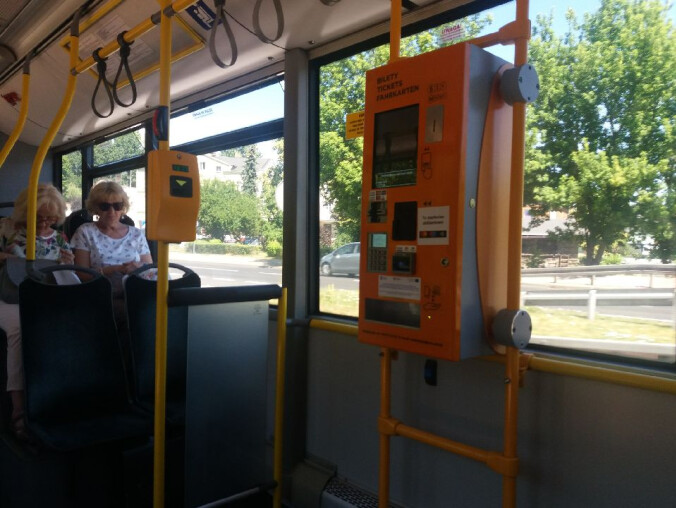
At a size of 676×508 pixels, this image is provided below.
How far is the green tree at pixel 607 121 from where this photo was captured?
5.79 feet

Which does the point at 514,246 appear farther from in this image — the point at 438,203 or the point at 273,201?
the point at 273,201

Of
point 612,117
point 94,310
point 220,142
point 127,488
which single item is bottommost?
point 127,488

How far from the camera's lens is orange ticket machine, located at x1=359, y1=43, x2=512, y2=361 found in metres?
1.74

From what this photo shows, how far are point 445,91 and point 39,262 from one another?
2.24 m

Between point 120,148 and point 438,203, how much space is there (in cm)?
404

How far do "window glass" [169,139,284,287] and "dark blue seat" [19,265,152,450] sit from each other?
2.91 feet

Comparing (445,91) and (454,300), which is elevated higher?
(445,91)

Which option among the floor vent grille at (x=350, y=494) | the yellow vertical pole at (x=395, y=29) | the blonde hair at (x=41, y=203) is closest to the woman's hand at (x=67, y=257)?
the blonde hair at (x=41, y=203)

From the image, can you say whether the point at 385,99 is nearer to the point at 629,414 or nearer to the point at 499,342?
the point at 499,342

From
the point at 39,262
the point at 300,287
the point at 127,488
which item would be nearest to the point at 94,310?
the point at 39,262

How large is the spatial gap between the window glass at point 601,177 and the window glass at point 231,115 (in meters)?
1.37

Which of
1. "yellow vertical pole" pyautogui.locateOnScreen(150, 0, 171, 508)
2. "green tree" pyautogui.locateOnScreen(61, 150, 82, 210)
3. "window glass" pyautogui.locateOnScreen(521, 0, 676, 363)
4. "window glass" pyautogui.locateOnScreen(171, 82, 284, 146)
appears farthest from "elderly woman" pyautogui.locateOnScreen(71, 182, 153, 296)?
"green tree" pyautogui.locateOnScreen(61, 150, 82, 210)

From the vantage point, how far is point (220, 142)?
12.1 ft

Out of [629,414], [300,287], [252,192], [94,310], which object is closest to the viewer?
[629,414]
